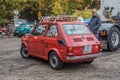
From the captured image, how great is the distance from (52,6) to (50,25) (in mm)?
25014

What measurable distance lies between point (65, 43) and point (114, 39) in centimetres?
460

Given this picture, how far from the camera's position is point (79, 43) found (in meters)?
8.34

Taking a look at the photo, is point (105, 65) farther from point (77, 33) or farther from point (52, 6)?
point (52, 6)

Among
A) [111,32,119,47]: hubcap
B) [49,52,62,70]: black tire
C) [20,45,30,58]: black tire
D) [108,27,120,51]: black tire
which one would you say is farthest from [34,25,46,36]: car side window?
[111,32,119,47]: hubcap

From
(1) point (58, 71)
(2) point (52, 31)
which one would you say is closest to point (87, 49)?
(1) point (58, 71)

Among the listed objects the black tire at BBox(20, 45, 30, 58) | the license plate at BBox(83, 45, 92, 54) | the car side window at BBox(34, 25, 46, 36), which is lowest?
the black tire at BBox(20, 45, 30, 58)

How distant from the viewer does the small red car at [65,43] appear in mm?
8188

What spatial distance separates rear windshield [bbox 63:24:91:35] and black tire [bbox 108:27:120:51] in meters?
2.97

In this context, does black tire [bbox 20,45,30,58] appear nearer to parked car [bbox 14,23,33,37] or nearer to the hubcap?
the hubcap

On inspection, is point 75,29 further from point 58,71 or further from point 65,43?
point 58,71

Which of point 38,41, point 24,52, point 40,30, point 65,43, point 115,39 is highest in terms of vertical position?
point 40,30

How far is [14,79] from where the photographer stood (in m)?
7.55

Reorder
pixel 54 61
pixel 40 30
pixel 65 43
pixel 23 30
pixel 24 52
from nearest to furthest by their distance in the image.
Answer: pixel 65 43, pixel 54 61, pixel 40 30, pixel 24 52, pixel 23 30

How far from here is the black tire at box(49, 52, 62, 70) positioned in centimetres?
849
